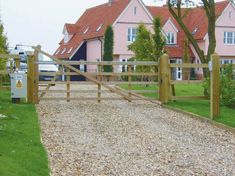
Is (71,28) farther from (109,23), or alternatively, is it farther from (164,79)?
(164,79)

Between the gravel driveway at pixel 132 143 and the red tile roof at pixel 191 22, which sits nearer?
the gravel driveway at pixel 132 143

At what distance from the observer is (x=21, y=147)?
32.0ft

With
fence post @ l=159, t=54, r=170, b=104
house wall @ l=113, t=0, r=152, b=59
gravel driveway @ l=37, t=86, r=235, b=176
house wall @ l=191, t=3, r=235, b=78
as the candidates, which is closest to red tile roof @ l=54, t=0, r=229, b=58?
house wall @ l=113, t=0, r=152, b=59

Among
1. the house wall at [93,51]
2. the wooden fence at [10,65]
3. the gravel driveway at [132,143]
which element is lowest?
the gravel driveway at [132,143]

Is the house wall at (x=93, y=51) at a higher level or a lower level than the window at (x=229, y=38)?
lower

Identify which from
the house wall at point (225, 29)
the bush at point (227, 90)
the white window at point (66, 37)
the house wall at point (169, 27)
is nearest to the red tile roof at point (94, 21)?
the white window at point (66, 37)

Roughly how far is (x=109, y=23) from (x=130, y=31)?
224 cm

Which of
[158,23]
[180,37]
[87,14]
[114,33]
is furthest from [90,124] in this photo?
[87,14]

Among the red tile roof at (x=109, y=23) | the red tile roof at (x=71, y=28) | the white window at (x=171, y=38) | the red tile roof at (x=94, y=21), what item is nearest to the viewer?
the red tile roof at (x=94, y=21)

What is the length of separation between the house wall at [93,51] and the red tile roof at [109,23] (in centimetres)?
63

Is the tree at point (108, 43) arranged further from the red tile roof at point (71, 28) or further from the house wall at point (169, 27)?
the red tile roof at point (71, 28)

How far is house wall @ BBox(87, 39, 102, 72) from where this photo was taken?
52.1 metres

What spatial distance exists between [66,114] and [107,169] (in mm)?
7422

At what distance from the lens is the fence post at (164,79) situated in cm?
1956
